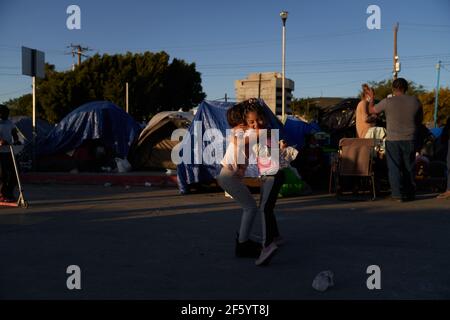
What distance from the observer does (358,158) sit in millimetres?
9070

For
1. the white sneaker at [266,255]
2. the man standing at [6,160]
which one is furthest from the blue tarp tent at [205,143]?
the white sneaker at [266,255]

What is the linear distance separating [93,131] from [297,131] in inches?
275

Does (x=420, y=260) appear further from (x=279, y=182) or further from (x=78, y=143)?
(x=78, y=143)

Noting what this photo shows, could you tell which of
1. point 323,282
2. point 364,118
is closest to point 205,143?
point 364,118

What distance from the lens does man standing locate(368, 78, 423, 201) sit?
342 inches

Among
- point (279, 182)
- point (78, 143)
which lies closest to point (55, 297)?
point (279, 182)

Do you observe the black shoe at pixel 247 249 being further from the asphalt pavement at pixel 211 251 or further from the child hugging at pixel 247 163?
the asphalt pavement at pixel 211 251

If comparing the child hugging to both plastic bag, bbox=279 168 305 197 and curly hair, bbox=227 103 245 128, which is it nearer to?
curly hair, bbox=227 103 245 128

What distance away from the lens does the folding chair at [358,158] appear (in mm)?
9031

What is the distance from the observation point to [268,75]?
52.2ft

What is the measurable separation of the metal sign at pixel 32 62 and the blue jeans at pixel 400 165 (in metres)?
9.48

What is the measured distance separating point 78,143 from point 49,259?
11.2m

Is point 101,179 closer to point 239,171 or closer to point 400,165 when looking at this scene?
point 400,165

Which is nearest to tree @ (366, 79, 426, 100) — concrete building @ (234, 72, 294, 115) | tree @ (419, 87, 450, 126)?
tree @ (419, 87, 450, 126)
